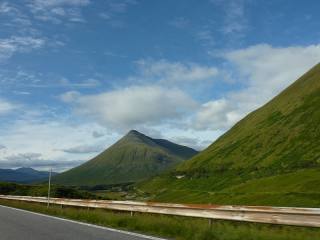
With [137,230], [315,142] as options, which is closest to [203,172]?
[315,142]

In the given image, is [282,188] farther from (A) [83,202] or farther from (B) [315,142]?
(A) [83,202]

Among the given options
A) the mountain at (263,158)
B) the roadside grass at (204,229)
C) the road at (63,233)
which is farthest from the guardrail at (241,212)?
the mountain at (263,158)

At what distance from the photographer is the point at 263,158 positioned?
6053 inches

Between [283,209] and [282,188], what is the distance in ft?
299

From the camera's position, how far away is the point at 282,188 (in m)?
102

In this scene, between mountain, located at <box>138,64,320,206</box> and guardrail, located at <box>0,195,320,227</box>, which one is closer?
guardrail, located at <box>0,195,320,227</box>

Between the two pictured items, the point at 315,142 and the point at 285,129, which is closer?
the point at 315,142

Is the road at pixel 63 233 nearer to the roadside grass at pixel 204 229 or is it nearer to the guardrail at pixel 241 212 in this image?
the roadside grass at pixel 204 229

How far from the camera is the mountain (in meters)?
116

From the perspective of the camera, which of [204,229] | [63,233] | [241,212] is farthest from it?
[63,233]

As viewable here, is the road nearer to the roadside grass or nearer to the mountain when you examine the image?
the roadside grass

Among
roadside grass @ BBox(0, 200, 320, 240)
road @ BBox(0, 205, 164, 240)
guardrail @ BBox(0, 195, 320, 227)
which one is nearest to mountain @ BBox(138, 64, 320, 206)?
guardrail @ BBox(0, 195, 320, 227)

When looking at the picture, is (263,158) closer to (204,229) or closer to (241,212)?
(241,212)

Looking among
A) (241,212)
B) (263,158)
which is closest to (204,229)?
(241,212)
